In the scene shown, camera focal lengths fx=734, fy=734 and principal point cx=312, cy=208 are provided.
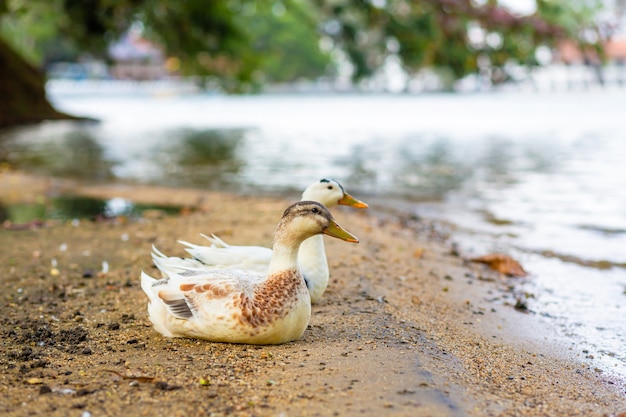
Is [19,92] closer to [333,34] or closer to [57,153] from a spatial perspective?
[57,153]

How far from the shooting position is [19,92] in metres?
23.8

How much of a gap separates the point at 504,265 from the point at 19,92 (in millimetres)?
21178

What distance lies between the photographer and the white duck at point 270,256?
4469mm

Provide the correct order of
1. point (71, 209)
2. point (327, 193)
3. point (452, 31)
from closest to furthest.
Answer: point (327, 193)
point (71, 209)
point (452, 31)

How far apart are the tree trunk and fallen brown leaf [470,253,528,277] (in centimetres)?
1929

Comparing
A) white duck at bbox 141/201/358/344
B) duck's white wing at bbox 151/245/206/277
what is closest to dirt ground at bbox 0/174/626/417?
white duck at bbox 141/201/358/344

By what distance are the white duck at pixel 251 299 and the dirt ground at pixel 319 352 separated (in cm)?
10

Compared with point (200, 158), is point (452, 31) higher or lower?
higher

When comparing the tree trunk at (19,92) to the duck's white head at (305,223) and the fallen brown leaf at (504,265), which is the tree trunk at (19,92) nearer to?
the fallen brown leaf at (504,265)

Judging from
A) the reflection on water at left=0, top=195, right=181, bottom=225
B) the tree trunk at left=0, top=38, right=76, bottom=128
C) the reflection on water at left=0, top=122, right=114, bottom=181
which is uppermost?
the tree trunk at left=0, top=38, right=76, bottom=128

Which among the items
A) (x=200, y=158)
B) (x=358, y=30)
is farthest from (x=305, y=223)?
(x=358, y=30)

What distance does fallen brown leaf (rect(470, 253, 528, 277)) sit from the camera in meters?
6.25

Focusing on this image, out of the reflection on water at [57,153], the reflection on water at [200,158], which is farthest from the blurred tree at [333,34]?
the reflection on water at [57,153]

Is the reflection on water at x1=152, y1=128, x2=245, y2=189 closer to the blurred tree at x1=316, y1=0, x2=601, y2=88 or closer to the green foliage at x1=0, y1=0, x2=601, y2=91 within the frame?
the green foliage at x1=0, y1=0, x2=601, y2=91
